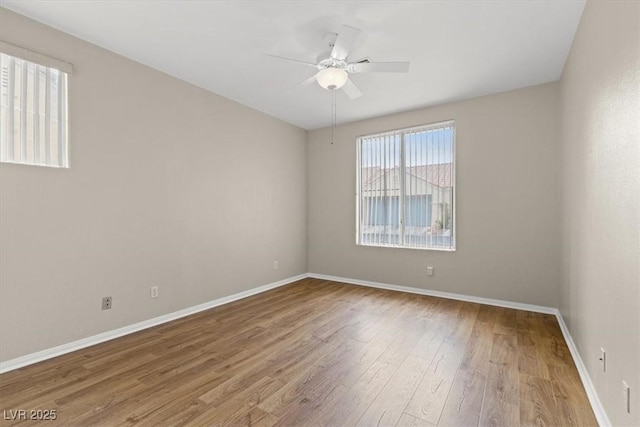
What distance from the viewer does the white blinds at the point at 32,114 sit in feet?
7.23

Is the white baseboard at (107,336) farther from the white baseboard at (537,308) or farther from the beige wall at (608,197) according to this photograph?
the beige wall at (608,197)

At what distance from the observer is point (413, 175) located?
4.39 m

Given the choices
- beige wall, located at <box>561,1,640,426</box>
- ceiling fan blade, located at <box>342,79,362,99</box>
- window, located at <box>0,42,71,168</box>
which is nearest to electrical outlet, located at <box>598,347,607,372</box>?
beige wall, located at <box>561,1,640,426</box>

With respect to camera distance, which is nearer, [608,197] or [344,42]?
[608,197]

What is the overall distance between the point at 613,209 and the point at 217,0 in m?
2.86

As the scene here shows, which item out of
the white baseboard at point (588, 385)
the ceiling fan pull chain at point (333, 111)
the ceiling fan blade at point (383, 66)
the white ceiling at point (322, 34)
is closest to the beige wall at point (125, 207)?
the white ceiling at point (322, 34)

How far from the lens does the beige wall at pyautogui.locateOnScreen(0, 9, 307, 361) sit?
7.50 ft

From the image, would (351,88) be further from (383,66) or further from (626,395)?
(626,395)

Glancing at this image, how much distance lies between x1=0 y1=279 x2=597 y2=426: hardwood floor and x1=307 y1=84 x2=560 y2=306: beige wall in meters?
0.61

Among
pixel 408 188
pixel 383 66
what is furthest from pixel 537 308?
pixel 383 66

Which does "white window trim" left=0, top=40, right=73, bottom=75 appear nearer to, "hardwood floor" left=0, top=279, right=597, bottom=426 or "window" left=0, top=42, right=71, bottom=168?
"window" left=0, top=42, right=71, bottom=168

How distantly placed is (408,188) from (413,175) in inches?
8.3

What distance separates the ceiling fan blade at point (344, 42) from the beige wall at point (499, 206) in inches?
88.3

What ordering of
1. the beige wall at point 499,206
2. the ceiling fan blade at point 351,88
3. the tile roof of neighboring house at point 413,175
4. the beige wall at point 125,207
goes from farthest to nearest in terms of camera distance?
1. the tile roof of neighboring house at point 413,175
2. the beige wall at point 499,206
3. the ceiling fan blade at point 351,88
4. the beige wall at point 125,207
